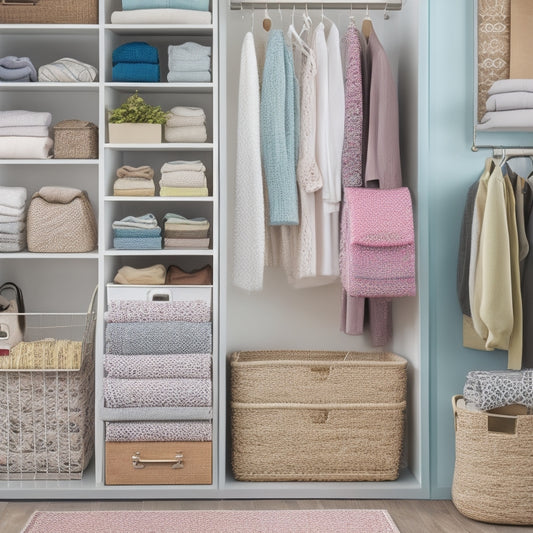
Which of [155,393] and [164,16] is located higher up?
[164,16]

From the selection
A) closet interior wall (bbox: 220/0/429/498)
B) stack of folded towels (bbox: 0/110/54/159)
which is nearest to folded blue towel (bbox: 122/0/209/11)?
closet interior wall (bbox: 220/0/429/498)

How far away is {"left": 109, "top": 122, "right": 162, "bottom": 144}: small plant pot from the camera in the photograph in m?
3.25

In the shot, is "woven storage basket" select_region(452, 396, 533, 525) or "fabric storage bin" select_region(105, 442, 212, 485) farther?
"fabric storage bin" select_region(105, 442, 212, 485)

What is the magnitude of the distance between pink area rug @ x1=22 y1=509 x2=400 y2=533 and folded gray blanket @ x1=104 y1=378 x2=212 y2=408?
406 millimetres

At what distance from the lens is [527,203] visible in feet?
10.1

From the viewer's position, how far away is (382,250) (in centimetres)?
310

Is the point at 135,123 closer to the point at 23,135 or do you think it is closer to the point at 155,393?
the point at 23,135

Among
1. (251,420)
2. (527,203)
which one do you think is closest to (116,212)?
(251,420)

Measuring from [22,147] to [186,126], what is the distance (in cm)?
66

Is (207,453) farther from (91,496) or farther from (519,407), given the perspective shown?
(519,407)

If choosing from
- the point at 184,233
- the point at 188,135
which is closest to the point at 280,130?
the point at 188,135

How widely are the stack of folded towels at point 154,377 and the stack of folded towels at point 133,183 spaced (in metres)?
0.44

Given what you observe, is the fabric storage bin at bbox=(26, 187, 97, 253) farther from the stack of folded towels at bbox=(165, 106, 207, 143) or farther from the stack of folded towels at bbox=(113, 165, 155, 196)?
the stack of folded towels at bbox=(165, 106, 207, 143)

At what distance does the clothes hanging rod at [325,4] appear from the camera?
3.33m
